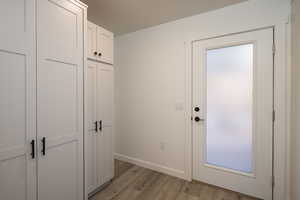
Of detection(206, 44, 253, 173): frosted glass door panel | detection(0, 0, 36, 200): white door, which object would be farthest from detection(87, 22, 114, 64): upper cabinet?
detection(206, 44, 253, 173): frosted glass door panel

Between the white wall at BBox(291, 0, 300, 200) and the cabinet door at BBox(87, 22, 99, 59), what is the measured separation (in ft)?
7.38

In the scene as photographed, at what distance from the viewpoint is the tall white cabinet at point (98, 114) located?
1875 millimetres

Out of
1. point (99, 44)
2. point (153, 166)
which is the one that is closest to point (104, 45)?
point (99, 44)

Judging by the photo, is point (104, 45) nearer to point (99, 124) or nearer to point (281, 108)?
point (99, 124)

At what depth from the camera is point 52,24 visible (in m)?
1.27

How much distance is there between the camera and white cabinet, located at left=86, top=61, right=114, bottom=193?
1.88 meters

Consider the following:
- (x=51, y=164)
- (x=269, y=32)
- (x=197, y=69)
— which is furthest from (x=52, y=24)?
(x=269, y=32)

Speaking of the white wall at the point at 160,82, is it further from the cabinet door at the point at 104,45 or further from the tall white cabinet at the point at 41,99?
the tall white cabinet at the point at 41,99

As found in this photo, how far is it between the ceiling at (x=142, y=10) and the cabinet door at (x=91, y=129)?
84cm

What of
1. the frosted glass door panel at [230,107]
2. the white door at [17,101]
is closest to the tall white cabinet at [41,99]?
the white door at [17,101]

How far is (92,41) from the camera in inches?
74.9

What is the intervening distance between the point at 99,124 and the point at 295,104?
2275 mm

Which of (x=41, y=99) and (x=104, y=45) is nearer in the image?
(x=41, y=99)

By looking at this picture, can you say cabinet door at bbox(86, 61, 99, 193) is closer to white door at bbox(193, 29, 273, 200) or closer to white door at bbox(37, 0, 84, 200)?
white door at bbox(37, 0, 84, 200)
